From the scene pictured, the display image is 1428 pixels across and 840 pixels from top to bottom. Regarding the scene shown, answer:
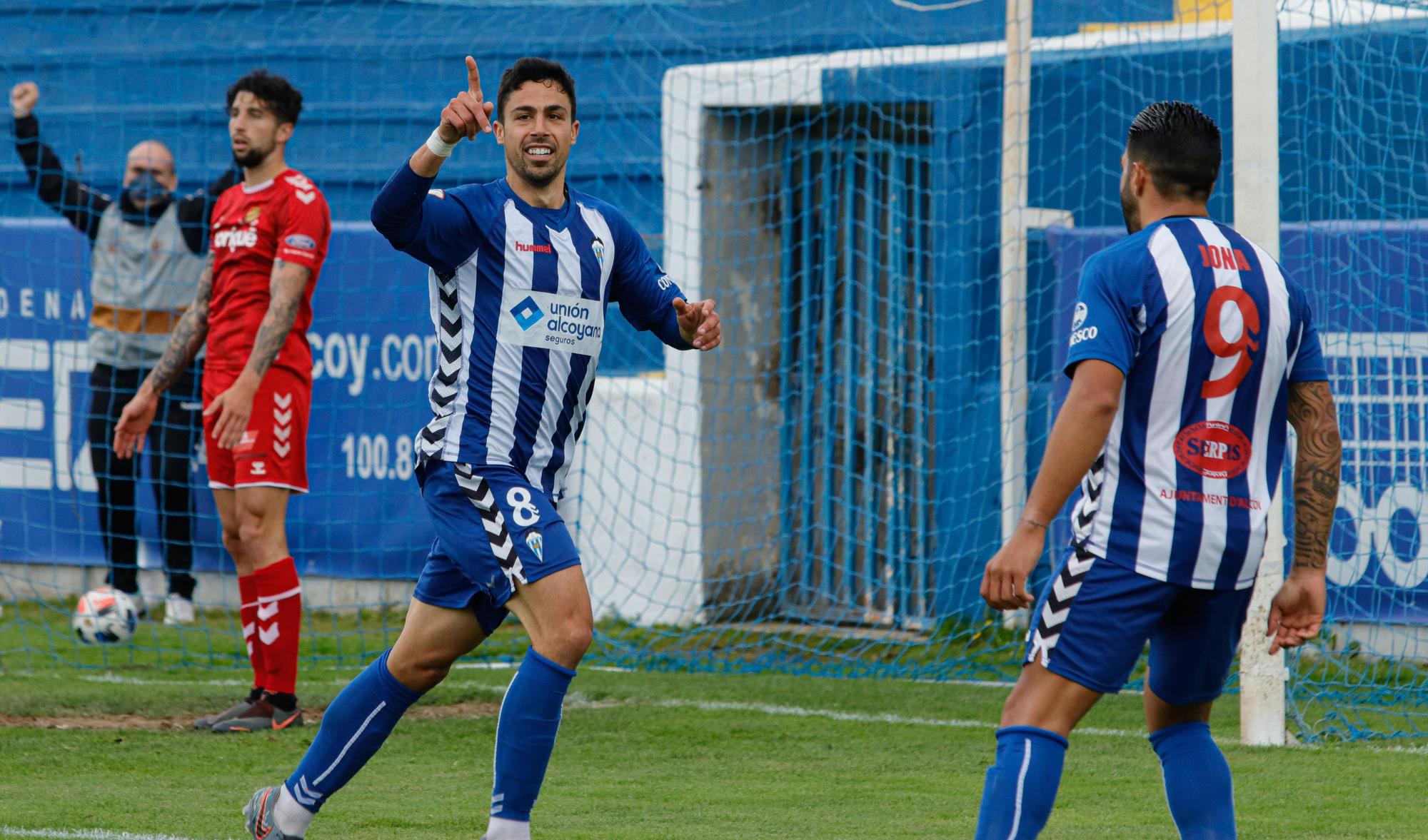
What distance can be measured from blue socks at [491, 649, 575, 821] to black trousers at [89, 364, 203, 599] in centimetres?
544

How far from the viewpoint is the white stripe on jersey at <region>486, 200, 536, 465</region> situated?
424cm

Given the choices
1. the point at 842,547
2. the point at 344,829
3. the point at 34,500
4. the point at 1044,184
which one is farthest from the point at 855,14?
the point at 344,829

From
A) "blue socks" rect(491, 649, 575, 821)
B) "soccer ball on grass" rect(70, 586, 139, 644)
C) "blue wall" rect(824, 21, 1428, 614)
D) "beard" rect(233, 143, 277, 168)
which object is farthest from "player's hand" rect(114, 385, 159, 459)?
"blue wall" rect(824, 21, 1428, 614)

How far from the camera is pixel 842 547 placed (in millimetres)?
9469

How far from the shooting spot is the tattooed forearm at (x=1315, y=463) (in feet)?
11.7

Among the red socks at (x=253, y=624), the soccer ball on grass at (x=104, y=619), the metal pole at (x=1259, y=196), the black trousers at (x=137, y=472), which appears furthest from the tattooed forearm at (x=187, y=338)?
the metal pole at (x=1259, y=196)

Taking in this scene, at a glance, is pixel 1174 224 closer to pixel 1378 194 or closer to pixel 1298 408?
pixel 1298 408

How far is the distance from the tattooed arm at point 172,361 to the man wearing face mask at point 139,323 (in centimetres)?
228

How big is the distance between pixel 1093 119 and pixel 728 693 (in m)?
3.55

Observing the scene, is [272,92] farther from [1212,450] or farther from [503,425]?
[1212,450]

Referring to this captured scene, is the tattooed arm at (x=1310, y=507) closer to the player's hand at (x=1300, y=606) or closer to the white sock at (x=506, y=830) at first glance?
the player's hand at (x=1300, y=606)

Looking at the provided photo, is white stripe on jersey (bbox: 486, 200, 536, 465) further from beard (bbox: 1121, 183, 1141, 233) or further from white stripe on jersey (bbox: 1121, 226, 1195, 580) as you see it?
white stripe on jersey (bbox: 1121, 226, 1195, 580)

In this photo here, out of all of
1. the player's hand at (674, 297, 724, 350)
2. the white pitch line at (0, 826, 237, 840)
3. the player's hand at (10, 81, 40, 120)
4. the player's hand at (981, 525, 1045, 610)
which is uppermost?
the player's hand at (10, 81, 40, 120)

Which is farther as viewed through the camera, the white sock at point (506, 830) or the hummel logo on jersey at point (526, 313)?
the hummel logo on jersey at point (526, 313)
